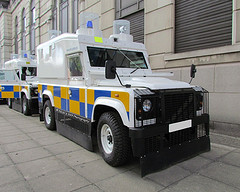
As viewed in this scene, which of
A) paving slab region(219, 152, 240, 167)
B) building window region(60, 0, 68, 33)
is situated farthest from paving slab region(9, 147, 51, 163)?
building window region(60, 0, 68, 33)

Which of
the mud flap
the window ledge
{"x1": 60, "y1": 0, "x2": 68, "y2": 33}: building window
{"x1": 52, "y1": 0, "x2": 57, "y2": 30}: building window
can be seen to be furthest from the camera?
{"x1": 52, "y1": 0, "x2": 57, "y2": 30}: building window

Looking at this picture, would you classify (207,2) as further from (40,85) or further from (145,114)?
(40,85)

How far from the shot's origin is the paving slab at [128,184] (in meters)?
2.85

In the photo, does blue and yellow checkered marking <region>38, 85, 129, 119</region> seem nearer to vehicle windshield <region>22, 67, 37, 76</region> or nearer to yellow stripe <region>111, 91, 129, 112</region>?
yellow stripe <region>111, 91, 129, 112</region>

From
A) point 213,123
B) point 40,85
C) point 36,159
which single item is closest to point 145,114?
point 36,159

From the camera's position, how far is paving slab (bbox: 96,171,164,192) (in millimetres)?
2852

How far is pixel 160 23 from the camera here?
7.66 metres

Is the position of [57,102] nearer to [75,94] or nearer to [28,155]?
[75,94]

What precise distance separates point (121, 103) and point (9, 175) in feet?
6.87

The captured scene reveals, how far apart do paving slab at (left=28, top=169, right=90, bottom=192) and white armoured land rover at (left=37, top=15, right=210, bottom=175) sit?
66 cm

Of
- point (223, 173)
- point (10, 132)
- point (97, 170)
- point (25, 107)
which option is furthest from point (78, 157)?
point (25, 107)

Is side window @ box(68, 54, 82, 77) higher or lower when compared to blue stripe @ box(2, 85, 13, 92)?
higher

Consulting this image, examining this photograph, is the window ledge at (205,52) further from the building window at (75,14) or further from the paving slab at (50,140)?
the building window at (75,14)

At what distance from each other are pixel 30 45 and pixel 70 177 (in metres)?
20.9
